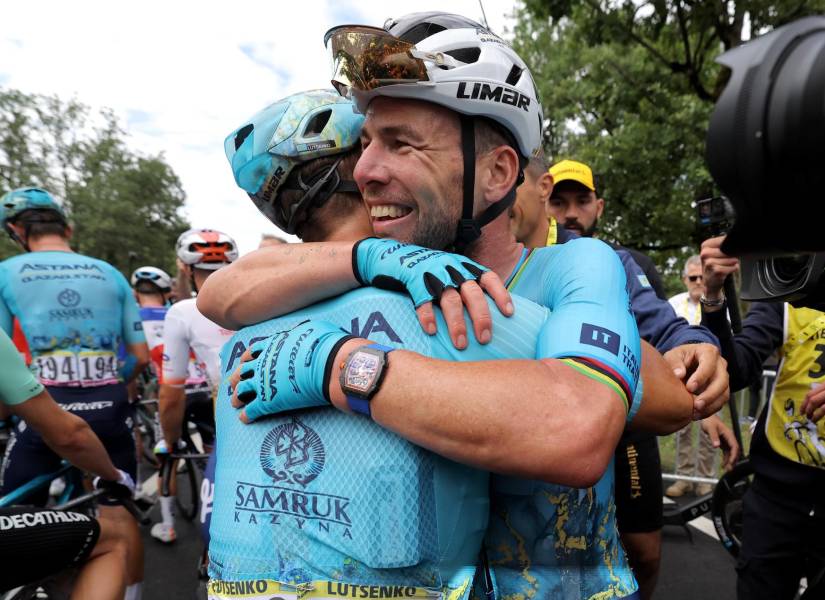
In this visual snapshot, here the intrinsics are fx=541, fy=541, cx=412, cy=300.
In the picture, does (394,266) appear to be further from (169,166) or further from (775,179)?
(169,166)

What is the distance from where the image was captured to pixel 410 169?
1646 mm

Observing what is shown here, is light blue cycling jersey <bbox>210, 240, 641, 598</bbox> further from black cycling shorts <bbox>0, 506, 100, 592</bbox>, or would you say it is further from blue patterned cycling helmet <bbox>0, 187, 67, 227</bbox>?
blue patterned cycling helmet <bbox>0, 187, 67, 227</bbox>

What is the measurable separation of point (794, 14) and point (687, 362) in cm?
1068

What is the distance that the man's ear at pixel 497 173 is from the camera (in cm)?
178

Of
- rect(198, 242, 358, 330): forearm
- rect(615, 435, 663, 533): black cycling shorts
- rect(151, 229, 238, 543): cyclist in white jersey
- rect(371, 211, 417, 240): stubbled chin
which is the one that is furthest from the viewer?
rect(151, 229, 238, 543): cyclist in white jersey

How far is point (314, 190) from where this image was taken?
5.61ft

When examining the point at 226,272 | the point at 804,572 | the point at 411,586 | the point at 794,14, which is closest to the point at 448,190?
the point at 226,272

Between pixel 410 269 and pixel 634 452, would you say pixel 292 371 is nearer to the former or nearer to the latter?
pixel 410 269

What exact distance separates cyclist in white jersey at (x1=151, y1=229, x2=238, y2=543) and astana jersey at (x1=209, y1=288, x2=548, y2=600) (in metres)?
3.26

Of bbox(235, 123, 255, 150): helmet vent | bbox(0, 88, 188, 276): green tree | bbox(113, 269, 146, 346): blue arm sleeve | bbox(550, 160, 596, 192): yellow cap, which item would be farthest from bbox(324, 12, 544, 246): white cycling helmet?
bbox(0, 88, 188, 276): green tree

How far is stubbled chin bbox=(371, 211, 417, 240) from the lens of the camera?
1658 mm

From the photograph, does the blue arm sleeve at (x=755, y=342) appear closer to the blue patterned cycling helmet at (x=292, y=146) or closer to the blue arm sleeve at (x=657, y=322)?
the blue arm sleeve at (x=657, y=322)

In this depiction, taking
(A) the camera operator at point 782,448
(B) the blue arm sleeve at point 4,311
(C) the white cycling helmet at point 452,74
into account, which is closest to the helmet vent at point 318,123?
(C) the white cycling helmet at point 452,74

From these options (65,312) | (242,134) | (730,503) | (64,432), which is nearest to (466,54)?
(242,134)
